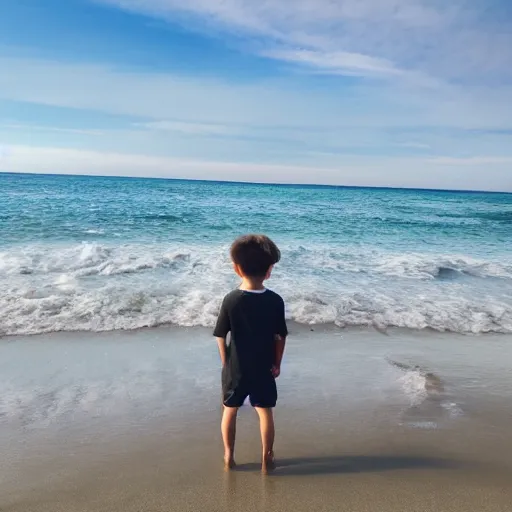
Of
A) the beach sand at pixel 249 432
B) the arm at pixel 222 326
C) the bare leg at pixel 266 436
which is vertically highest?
the arm at pixel 222 326

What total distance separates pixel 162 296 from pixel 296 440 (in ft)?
15.5

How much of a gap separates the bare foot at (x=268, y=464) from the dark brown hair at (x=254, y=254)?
1.18 meters

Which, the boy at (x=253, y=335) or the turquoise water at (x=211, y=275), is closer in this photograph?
the boy at (x=253, y=335)

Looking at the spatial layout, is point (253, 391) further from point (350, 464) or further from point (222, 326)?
point (350, 464)

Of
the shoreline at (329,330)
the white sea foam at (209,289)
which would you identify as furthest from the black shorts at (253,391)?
the white sea foam at (209,289)

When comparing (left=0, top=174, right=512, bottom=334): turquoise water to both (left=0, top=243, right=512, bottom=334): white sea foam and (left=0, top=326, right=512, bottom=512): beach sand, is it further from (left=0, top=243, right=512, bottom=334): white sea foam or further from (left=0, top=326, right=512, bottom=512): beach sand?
(left=0, top=326, right=512, bottom=512): beach sand

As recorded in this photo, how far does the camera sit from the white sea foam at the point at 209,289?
692 cm

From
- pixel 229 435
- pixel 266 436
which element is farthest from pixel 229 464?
pixel 266 436

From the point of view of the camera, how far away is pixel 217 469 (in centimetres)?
328

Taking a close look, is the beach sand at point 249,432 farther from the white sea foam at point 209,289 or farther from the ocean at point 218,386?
the white sea foam at point 209,289

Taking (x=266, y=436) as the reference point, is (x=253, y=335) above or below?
above

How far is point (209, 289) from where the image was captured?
8695 mm

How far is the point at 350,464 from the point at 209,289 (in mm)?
5559

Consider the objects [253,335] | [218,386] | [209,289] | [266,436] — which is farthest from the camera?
[209,289]
